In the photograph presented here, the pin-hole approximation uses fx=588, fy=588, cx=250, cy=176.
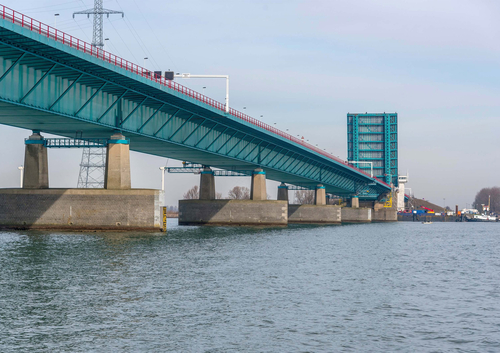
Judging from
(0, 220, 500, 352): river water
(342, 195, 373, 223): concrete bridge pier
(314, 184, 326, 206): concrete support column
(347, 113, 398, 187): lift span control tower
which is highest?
(347, 113, 398, 187): lift span control tower

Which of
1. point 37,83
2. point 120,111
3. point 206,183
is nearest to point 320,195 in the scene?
point 206,183

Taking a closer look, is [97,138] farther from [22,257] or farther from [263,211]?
[263,211]

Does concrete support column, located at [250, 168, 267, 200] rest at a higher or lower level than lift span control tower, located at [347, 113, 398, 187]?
lower

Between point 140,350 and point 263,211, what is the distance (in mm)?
75522

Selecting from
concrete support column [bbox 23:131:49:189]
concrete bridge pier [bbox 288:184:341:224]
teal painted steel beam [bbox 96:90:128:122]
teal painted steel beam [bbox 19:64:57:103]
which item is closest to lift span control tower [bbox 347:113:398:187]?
concrete bridge pier [bbox 288:184:341:224]

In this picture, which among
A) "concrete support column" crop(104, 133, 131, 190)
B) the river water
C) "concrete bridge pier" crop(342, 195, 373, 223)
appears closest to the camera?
the river water

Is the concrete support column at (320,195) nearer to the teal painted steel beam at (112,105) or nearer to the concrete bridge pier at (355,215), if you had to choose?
the concrete bridge pier at (355,215)

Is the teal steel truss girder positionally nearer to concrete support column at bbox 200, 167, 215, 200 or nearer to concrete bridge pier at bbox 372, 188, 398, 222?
concrete support column at bbox 200, 167, 215, 200

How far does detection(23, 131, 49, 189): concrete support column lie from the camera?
189ft

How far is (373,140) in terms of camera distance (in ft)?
522

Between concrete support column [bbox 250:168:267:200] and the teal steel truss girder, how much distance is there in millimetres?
1123

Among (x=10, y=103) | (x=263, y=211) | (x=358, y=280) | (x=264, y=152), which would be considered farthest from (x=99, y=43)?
(x=358, y=280)

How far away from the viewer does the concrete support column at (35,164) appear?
5762 cm

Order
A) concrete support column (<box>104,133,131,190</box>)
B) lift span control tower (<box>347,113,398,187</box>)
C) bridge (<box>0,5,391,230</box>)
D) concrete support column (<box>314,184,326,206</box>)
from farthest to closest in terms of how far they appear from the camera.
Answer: lift span control tower (<box>347,113,398,187</box>) < concrete support column (<box>314,184,326,206</box>) < concrete support column (<box>104,133,131,190</box>) < bridge (<box>0,5,391,230</box>)
